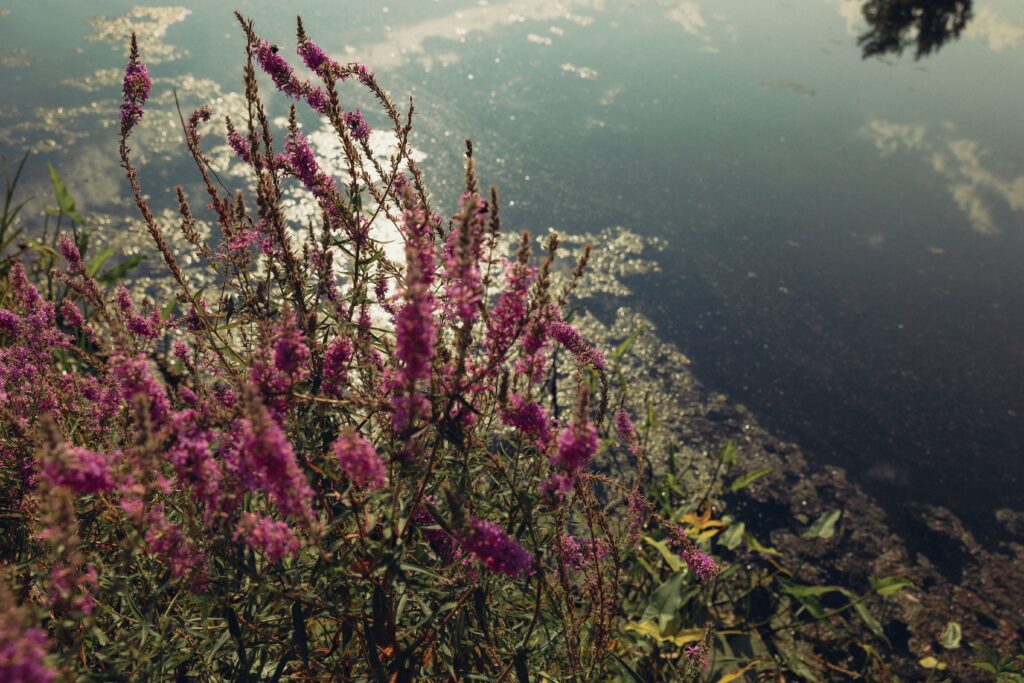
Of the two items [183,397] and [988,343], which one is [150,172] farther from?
[988,343]

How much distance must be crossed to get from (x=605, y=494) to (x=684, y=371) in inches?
Result: 46.5

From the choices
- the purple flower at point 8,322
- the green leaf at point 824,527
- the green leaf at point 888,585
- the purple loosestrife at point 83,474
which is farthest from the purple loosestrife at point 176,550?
the green leaf at point 824,527

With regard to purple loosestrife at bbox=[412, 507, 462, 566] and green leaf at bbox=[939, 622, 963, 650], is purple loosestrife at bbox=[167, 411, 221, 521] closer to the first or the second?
purple loosestrife at bbox=[412, 507, 462, 566]

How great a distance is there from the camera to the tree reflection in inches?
396

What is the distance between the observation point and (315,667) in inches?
59.6

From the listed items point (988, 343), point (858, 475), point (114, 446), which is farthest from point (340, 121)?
point (988, 343)

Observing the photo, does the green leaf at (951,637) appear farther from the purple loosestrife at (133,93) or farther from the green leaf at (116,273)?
the green leaf at (116,273)

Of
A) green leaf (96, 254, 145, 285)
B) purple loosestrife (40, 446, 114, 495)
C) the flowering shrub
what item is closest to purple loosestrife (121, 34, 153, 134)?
the flowering shrub

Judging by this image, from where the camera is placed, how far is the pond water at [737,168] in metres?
4.21

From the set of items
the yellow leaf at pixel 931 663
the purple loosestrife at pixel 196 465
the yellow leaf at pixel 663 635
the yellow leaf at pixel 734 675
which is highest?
the purple loosestrife at pixel 196 465

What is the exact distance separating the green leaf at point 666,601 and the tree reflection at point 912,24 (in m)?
10.4

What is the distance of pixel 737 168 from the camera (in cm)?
626

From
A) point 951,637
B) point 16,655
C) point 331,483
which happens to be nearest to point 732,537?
point 951,637

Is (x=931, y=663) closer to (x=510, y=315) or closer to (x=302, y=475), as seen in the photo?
(x=510, y=315)
